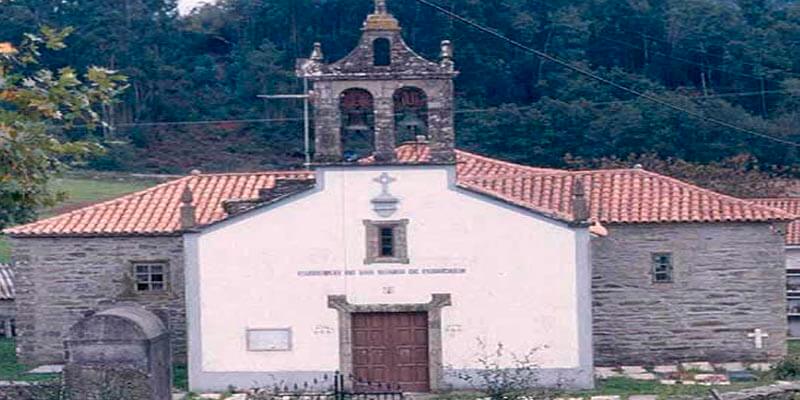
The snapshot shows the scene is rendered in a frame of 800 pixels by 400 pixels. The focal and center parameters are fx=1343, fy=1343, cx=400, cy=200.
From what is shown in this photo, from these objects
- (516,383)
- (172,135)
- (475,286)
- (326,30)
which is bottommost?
(516,383)

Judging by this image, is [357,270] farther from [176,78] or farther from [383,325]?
[176,78]

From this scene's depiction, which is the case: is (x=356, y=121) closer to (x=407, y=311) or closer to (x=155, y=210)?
(x=407, y=311)

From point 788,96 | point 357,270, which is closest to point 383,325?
point 357,270

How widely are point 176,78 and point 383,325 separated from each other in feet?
122

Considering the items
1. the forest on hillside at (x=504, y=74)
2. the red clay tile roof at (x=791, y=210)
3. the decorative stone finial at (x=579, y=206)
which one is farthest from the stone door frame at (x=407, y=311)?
the forest on hillside at (x=504, y=74)

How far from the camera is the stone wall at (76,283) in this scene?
24.3 m

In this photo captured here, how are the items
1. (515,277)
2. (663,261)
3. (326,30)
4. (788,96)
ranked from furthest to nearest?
(326,30)
(788,96)
(663,261)
(515,277)

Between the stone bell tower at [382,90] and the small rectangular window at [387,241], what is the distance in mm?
1177

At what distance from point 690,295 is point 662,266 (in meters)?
0.71

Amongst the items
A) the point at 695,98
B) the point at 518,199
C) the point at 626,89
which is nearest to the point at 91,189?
the point at 626,89

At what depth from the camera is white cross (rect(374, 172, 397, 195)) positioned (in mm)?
22094

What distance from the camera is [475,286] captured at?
22203 mm

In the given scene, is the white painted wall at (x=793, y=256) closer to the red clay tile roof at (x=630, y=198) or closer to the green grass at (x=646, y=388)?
the red clay tile roof at (x=630, y=198)

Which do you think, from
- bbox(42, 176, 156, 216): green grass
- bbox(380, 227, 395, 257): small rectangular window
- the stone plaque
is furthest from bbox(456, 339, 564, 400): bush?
bbox(42, 176, 156, 216): green grass
